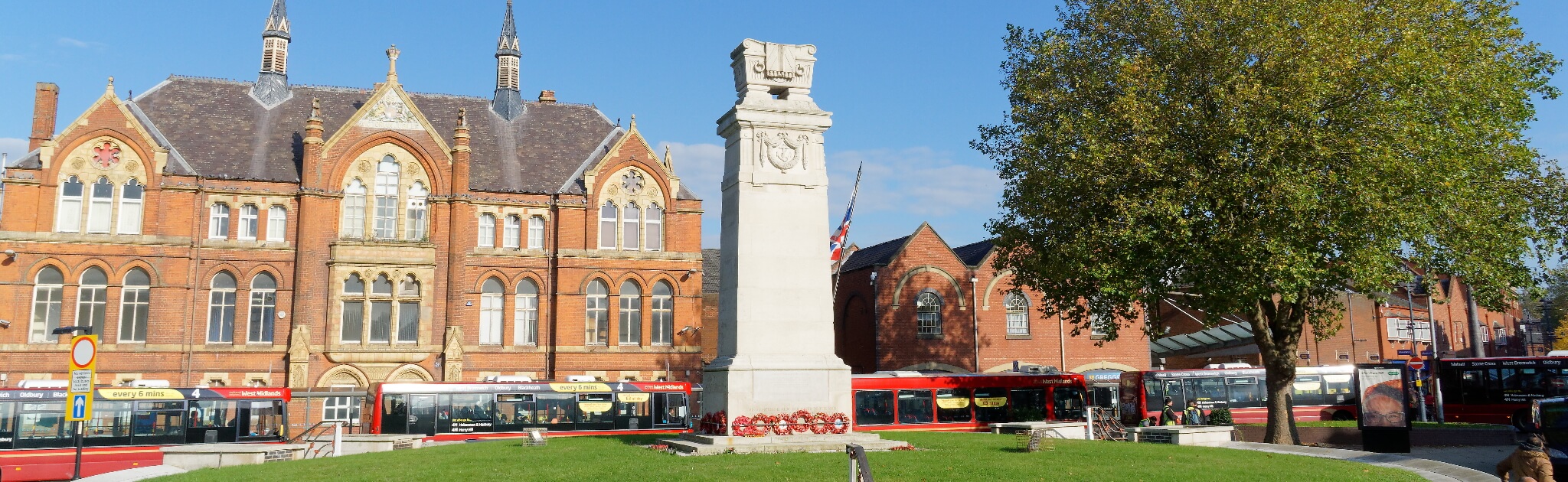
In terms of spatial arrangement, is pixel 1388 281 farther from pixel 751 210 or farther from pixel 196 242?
pixel 196 242

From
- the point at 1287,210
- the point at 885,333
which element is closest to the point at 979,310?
the point at 885,333

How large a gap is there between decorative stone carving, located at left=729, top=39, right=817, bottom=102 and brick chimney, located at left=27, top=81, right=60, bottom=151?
34.1 metres

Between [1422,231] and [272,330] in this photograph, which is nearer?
[1422,231]

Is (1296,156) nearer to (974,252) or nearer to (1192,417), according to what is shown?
(1192,417)

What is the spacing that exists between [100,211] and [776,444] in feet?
110

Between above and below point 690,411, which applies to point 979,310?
above

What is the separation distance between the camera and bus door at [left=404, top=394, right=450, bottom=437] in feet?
111

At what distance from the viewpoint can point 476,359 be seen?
4491 centimetres

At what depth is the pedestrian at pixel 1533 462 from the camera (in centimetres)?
1350

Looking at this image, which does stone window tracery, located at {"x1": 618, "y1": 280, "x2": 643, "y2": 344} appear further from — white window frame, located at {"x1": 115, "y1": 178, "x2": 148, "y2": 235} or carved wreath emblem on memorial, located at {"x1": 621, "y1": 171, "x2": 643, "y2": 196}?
white window frame, located at {"x1": 115, "y1": 178, "x2": 148, "y2": 235}

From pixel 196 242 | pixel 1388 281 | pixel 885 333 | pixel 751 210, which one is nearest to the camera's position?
pixel 751 210

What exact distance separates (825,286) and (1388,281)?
14374mm

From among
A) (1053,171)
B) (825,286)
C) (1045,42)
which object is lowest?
(825,286)

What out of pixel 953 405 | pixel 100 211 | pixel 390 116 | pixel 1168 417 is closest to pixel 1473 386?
pixel 1168 417
